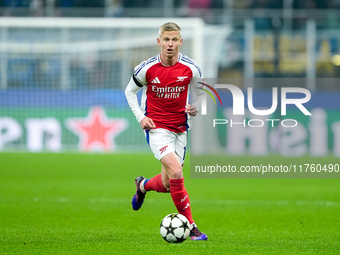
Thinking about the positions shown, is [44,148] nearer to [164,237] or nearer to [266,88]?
[266,88]

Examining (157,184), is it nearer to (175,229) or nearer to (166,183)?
(166,183)

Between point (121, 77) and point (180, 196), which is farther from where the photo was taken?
point (121, 77)

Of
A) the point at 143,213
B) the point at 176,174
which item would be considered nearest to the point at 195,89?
the point at 176,174

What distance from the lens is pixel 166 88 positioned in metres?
7.25

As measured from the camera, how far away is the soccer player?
23.1ft

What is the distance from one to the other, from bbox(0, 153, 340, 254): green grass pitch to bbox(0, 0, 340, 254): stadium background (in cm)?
12

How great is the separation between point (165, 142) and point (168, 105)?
0.39 meters

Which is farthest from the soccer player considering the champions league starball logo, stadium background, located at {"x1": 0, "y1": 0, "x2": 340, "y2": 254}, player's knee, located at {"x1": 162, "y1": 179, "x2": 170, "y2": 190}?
the champions league starball logo

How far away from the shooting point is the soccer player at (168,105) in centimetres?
704

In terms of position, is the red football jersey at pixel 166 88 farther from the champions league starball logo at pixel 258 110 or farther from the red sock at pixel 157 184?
the champions league starball logo at pixel 258 110

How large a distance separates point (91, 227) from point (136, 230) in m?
0.54

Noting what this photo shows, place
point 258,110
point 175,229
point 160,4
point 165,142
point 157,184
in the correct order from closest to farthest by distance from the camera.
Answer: point 175,229, point 165,142, point 157,184, point 258,110, point 160,4

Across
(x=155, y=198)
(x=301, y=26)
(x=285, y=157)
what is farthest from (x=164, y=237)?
(x=301, y=26)

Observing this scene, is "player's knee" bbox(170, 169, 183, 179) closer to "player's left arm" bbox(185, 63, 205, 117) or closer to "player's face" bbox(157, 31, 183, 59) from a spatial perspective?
"player's left arm" bbox(185, 63, 205, 117)
